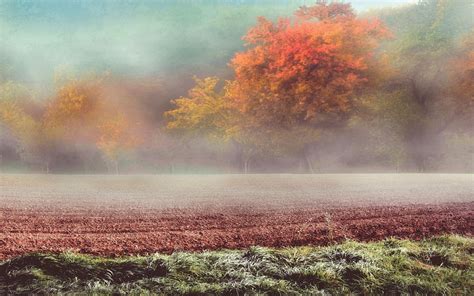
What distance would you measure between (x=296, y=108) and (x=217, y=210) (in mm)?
2229

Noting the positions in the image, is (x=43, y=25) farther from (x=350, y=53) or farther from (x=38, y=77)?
(x=350, y=53)

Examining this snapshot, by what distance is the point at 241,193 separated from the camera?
855cm

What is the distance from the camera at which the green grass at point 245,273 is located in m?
4.58

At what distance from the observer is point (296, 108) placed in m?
8.37

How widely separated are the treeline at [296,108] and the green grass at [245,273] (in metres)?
2.60

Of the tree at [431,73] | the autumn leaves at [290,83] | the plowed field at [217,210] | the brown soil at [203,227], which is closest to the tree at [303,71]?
the autumn leaves at [290,83]

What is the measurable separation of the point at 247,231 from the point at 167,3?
395 cm

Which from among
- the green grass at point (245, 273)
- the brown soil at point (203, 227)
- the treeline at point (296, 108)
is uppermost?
the treeline at point (296, 108)

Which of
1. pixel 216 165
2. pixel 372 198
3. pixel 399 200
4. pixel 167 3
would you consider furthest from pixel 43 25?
pixel 399 200

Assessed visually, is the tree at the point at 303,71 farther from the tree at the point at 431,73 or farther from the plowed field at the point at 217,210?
the tree at the point at 431,73

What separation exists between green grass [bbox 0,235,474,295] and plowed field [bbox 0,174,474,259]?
0.65 meters

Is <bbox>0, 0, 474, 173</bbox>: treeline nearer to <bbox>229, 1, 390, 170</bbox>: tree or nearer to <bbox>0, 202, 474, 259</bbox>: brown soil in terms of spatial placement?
<bbox>229, 1, 390, 170</bbox>: tree

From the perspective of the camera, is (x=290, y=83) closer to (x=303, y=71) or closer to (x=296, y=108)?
(x=303, y=71)

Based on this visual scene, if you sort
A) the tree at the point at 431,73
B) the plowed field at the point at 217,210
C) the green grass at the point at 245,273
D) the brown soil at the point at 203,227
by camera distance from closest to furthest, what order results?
the green grass at the point at 245,273
the brown soil at the point at 203,227
the plowed field at the point at 217,210
the tree at the point at 431,73
